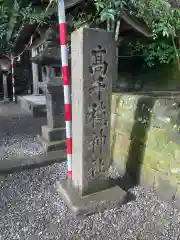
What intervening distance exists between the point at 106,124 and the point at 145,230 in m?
0.88

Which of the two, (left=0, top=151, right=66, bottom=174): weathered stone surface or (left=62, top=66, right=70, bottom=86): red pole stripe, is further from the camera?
(left=0, top=151, right=66, bottom=174): weathered stone surface

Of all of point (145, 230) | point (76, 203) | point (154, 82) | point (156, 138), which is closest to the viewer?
point (145, 230)

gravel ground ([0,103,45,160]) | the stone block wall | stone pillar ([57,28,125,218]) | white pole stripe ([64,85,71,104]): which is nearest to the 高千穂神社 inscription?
stone pillar ([57,28,125,218])

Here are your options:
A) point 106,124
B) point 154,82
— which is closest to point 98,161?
point 106,124

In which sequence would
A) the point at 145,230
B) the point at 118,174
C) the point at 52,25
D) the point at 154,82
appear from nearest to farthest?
the point at 145,230 < the point at 118,174 < the point at 52,25 < the point at 154,82

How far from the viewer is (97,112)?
167cm

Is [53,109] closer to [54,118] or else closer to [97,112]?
[54,118]

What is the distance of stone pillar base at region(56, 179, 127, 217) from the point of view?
1.67 m

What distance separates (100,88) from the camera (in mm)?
1619

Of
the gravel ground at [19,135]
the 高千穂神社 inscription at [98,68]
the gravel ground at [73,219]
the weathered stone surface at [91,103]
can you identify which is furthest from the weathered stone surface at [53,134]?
the 高千穂神社 inscription at [98,68]

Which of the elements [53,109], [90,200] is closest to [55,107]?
[53,109]

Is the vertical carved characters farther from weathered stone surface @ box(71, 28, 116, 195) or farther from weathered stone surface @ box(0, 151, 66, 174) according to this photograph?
weathered stone surface @ box(0, 151, 66, 174)

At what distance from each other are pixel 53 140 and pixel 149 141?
154 cm

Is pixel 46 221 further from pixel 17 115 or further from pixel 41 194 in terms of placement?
pixel 17 115
